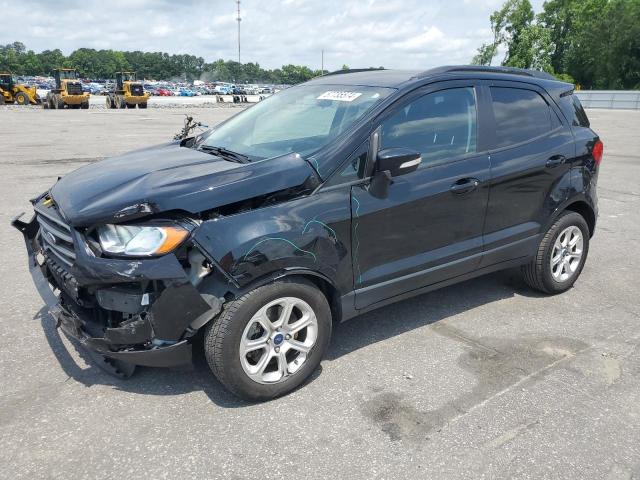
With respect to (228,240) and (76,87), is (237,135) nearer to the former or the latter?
(228,240)

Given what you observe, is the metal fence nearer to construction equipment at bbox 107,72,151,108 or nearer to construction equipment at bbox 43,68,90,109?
construction equipment at bbox 107,72,151,108

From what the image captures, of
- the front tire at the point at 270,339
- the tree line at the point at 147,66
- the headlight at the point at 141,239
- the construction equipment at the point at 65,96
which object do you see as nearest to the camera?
the headlight at the point at 141,239

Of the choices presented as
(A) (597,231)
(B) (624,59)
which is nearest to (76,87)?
(A) (597,231)

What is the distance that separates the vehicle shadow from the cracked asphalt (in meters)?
0.01

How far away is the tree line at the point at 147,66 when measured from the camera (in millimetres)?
143125

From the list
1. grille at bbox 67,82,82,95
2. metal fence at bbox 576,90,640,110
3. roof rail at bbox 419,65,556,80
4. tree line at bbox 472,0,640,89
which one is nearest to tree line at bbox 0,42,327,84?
tree line at bbox 472,0,640,89

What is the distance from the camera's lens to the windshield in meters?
3.45

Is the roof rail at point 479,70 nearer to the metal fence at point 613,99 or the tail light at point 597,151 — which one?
the tail light at point 597,151

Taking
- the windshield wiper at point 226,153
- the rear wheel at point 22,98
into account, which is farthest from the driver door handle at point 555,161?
the rear wheel at point 22,98

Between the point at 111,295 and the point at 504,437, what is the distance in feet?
7.05

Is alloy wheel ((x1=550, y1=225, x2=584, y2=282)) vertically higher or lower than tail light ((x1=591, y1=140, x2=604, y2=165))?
lower

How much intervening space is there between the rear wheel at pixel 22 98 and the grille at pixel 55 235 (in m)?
41.2

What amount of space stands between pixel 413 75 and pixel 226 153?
140 centimetres

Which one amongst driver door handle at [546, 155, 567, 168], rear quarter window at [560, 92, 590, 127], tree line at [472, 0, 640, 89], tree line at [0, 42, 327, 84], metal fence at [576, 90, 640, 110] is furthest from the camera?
tree line at [0, 42, 327, 84]
